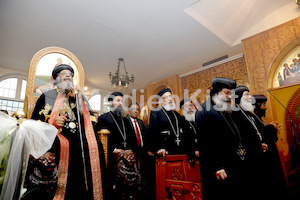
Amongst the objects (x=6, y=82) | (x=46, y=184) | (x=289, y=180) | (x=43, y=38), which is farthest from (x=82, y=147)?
(x=6, y=82)

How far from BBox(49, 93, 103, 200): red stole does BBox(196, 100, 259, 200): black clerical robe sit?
1.20 meters

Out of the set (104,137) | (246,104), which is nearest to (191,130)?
(246,104)

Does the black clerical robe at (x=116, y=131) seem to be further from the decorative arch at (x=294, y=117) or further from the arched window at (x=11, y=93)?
the arched window at (x=11, y=93)

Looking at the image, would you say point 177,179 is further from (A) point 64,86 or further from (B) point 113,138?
(A) point 64,86

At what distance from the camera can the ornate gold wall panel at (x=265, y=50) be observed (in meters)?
4.45

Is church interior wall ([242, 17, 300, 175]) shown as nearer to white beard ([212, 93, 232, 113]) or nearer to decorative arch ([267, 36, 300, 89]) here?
decorative arch ([267, 36, 300, 89])

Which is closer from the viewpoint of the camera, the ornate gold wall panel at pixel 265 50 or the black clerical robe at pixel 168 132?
the black clerical robe at pixel 168 132

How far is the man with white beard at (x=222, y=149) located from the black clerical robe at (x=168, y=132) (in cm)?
84

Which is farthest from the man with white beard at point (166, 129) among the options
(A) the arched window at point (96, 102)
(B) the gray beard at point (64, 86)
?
(A) the arched window at point (96, 102)

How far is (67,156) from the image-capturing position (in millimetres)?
1971

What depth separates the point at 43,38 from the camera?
5.91m

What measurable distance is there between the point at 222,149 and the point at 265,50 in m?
4.08

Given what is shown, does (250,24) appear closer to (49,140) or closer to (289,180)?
(289,180)

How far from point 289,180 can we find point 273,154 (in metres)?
1.14
